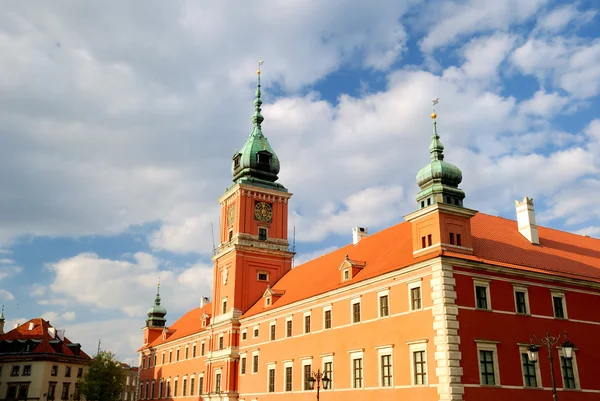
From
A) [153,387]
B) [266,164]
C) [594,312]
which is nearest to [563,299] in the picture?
[594,312]

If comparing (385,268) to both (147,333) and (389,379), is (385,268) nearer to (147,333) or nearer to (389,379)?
(389,379)

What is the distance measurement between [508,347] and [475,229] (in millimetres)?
7326

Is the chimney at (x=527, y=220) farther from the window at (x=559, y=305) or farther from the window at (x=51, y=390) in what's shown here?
the window at (x=51, y=390)

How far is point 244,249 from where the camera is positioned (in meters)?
45.8

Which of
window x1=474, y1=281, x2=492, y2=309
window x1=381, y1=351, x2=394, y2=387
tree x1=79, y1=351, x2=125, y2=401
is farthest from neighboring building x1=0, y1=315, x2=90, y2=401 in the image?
window x1=474, y1=281, x2=492, y2=309

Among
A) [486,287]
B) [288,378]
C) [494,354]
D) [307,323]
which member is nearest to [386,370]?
[494,354]

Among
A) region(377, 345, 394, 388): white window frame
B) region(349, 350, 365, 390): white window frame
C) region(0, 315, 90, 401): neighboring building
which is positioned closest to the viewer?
region(377, 345, 394, 388): white window frame

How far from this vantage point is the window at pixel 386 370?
27.8m

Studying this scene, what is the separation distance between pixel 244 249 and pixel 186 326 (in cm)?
1731

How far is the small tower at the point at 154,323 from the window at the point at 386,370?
150ft

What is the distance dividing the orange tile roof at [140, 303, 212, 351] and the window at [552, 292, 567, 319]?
31.5 meters

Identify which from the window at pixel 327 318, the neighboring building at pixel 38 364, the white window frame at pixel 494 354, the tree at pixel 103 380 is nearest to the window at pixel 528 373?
the white window frame at pixel 494 354

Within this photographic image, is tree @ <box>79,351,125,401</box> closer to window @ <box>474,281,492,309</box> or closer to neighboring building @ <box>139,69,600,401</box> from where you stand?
neighboring building @ <box>139,69,600,401</box>

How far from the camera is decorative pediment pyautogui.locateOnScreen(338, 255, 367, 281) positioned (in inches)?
1299
